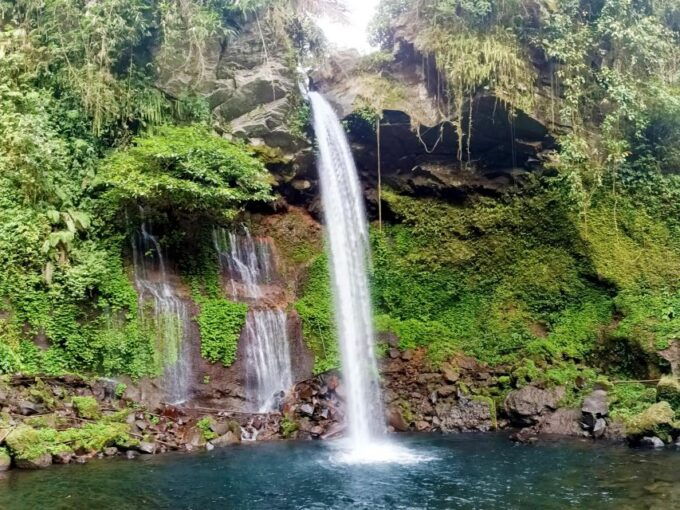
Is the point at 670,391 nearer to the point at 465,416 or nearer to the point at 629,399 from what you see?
the point at 629,399

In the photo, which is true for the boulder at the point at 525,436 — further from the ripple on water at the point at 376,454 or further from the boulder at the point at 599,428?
the ripple on water at the point at 376,454

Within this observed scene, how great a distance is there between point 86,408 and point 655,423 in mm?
11461

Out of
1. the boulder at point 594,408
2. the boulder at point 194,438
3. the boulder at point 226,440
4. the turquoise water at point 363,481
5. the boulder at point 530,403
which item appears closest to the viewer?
the turquoise water at point 363,481

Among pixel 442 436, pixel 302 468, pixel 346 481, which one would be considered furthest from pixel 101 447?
pixel 442 436

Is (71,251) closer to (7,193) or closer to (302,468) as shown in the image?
(7,193)

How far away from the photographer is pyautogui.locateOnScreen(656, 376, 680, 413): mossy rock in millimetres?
12773

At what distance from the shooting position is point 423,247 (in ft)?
59.5

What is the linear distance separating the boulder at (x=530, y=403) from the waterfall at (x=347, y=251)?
3.18 meters

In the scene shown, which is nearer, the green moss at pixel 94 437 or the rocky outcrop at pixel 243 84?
the green moss at pixel 94 437

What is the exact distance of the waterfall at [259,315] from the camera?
14.7 m

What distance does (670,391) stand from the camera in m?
12.9

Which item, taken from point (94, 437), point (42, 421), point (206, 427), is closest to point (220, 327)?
point (206, 427)

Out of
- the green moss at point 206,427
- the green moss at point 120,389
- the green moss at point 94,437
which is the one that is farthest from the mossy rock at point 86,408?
the green moss at point 206,427

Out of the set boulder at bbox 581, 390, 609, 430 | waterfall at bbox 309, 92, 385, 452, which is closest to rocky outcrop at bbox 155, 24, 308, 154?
waterfall at bbox 309, 92, 385, 452
